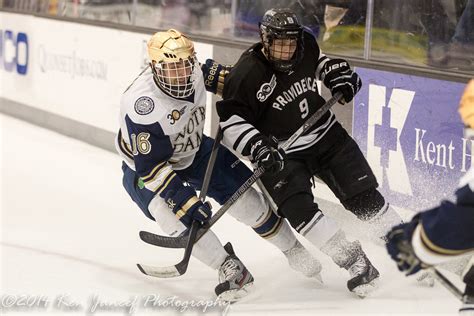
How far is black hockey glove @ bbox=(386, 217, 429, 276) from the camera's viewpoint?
2295 millimetres

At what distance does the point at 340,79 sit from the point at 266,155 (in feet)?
1.58

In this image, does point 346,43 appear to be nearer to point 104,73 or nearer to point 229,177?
point 229,177

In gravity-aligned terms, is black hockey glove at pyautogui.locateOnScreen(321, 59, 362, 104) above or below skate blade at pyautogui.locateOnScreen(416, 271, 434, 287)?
above

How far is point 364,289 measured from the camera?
340 centimetres

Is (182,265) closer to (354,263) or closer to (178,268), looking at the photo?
(178,268)

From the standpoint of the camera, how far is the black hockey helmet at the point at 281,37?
342 centimetres

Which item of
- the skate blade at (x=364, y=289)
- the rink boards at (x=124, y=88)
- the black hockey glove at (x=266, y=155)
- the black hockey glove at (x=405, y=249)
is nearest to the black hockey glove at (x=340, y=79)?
the black hockey glove at (x=266, y=155)

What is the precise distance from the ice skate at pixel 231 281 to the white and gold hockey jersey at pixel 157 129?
14.6 inches

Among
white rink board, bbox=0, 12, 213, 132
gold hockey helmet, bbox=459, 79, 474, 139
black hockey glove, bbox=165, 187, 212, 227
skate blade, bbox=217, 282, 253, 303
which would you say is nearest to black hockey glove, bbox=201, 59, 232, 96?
black hockey glove, bbox=165, 187, 212, 227

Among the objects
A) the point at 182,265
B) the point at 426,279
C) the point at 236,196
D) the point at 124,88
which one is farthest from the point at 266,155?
the point at 124,88

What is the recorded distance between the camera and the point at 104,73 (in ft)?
20.6

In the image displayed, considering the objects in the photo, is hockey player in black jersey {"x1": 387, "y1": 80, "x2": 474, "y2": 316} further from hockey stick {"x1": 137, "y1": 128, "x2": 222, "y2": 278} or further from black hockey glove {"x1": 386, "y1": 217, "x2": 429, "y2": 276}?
hockey stick {"x1": 137, "y1": 128, "x2": 222, "y2": 278}

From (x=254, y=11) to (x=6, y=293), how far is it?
2377mm

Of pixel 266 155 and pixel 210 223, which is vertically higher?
Result: pixel 266 155
